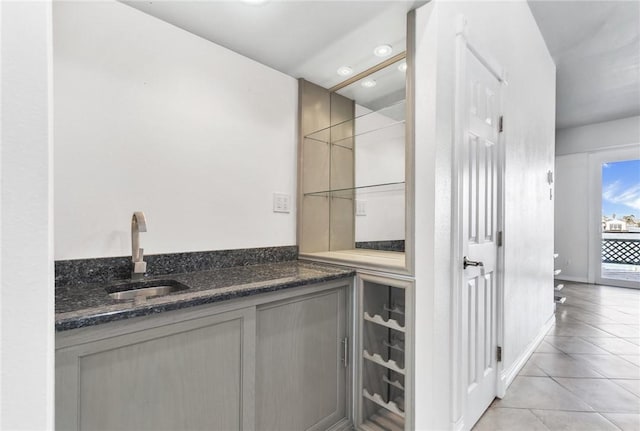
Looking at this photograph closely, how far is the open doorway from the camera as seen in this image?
4.86m

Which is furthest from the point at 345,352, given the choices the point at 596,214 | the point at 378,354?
the point at 596,214

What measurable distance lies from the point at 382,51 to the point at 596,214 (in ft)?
18.1

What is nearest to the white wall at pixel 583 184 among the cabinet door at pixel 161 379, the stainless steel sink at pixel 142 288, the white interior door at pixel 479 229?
the white interior door at pixel 479 229

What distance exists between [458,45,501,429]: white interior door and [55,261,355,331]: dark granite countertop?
69 cm

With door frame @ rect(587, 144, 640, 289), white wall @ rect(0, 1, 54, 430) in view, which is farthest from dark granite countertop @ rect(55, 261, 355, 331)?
door frame @ rect(587, 144, 640, 289)

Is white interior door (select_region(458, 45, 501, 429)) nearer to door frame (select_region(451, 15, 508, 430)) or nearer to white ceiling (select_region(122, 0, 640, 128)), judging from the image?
door frame (select_region(451, 15, 508, 430))

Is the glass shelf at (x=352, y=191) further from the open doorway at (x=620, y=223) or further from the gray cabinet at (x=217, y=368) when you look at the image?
the open doorway at (x=620, y=223)

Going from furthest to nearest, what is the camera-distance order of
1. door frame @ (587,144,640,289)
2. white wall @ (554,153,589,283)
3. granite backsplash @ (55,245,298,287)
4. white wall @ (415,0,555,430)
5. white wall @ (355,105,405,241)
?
white wall @ (554,153,589,283) → door frame @ (587,144,640,289) → white wall @ (355,105,405,241) → white wall @ (415,0,555,430) → granite backsplash @ (55,245,298,287)

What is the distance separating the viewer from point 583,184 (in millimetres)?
5199

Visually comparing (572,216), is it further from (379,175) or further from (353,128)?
(353,128)

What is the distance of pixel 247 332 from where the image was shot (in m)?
1.22

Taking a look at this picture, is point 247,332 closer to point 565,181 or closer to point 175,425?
point 175,425

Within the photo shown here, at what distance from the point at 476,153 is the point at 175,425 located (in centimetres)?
188

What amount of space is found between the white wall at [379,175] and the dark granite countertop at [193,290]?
1.75 ft
